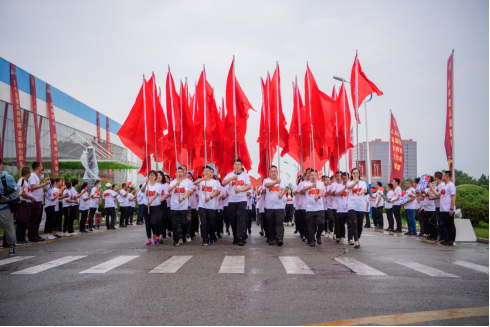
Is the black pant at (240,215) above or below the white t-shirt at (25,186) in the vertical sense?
below

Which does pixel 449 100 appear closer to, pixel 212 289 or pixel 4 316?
pixel 212 289

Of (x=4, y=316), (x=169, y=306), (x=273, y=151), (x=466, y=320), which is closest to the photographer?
(x=466, y=320)

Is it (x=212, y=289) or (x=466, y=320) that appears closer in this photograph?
(x=466, y=320)

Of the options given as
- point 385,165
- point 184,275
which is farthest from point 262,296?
point 385,165

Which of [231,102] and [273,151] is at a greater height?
[231,102]

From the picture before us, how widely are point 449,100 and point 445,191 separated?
12.4ft

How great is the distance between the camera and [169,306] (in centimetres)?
493

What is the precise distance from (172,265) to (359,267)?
330 cm

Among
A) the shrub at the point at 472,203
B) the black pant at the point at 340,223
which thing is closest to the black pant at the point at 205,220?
the black pant at the point at 340,223

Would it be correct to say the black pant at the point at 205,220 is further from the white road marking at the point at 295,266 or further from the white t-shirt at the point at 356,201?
the white t-shirt at the point at 356,201

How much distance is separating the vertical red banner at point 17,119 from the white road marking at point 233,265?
26392mm

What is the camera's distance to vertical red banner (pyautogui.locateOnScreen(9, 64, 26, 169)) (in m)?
31.4

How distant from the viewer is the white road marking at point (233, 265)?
7.32m

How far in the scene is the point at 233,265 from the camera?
8023mm
